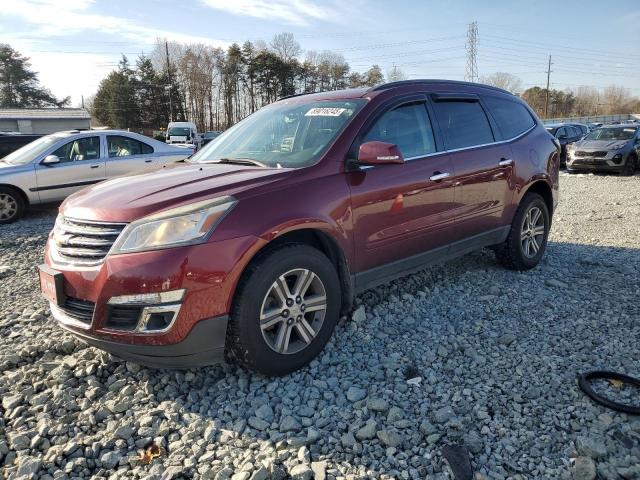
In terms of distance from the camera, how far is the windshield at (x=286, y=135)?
11.2 ft

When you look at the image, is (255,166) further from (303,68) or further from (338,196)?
(303,68)

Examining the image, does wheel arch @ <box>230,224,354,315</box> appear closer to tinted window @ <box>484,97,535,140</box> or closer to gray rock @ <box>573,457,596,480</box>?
gray rock @ <box>573,457,596,480</box>

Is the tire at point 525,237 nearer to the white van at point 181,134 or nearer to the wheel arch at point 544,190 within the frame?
the wheel arch at point 544,190

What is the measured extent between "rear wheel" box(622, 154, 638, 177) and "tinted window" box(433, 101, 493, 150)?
12450mm

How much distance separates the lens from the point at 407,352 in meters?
3.30

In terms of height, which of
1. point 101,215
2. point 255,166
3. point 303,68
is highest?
point 303,68

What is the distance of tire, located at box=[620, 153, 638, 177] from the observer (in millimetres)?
14375

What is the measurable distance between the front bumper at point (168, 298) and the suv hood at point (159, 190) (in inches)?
→ 11.9

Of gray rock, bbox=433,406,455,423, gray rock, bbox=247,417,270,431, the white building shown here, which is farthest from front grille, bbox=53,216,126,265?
the white building

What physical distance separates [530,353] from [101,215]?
290 cm

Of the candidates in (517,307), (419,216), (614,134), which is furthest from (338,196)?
(614,134)

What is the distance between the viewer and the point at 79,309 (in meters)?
2.75

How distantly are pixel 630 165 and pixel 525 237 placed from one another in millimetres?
12108

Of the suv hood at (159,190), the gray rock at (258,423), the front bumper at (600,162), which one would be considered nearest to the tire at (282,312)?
the gray rock at (258,423)
